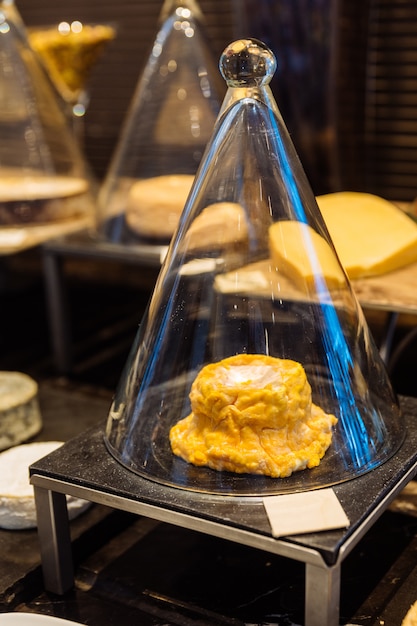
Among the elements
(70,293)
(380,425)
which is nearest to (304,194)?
(380,425)

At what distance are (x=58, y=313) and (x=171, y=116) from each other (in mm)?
405

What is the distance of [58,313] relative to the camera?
146cm

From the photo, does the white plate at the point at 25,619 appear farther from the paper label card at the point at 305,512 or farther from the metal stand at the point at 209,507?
the paper label card at the point at 305,512

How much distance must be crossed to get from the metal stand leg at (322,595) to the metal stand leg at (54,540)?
0.25m

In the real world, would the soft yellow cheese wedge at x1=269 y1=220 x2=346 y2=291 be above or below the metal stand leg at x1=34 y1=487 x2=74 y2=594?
above

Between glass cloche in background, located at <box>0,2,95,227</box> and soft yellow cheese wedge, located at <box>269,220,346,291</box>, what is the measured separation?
721mm

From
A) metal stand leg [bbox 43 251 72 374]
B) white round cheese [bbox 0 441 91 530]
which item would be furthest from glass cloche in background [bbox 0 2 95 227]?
white round cheese [bbox 0 441 91 530]

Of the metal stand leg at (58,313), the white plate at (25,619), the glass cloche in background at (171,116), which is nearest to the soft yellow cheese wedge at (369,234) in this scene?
the glass cloche in background at (171,116)

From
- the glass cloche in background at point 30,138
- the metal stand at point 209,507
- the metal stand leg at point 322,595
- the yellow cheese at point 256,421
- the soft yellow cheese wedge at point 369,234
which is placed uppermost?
the glass cloche in background at point 30,138

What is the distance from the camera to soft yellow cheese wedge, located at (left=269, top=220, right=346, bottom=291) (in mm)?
733

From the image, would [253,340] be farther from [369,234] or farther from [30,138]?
[30,138]

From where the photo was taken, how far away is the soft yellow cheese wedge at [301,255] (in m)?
0.73

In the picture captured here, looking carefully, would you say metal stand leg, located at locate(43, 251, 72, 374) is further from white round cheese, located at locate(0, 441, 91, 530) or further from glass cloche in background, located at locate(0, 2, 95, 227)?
white round cheese, located at locate(0, 441, 91, 530)

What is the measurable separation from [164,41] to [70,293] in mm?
862
